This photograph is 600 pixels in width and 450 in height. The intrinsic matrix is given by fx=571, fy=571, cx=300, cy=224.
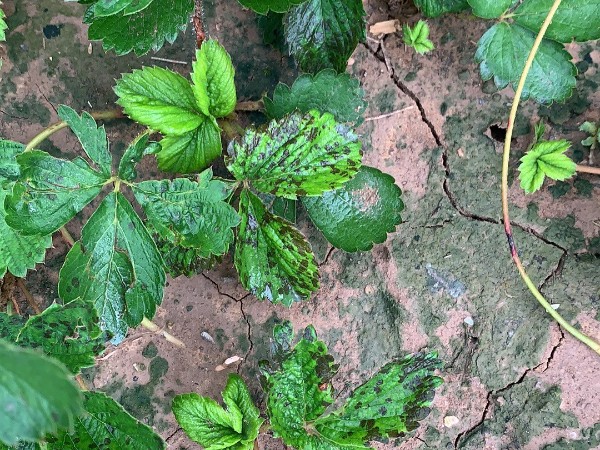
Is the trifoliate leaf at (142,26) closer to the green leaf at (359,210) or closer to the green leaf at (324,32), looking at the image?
the green leaf at (324,32)

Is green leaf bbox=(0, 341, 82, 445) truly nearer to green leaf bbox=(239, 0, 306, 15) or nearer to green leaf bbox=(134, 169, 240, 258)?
green leaf bbox=(134, 169, 240, 258)

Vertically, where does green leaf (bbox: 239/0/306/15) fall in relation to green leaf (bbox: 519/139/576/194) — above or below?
above

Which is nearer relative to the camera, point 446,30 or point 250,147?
point 250,147

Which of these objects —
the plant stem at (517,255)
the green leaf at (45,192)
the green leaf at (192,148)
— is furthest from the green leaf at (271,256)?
the plant stem at (517,255)

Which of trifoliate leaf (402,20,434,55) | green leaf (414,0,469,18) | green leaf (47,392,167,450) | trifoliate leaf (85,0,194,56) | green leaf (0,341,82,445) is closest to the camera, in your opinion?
green leaf (0,341,82,445)

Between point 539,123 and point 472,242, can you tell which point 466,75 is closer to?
point 539,123

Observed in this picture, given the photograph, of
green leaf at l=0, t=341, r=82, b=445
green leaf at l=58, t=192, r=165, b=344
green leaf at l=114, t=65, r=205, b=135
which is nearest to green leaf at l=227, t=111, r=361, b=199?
green leaf at l=114, t=65, r=205, b=135

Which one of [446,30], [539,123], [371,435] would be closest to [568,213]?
[539,123]
